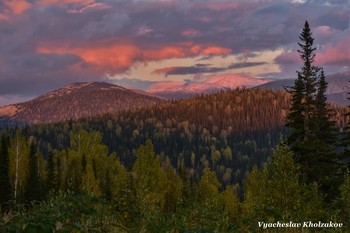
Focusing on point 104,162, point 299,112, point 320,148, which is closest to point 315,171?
point 320,148

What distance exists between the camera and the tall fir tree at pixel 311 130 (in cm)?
3688

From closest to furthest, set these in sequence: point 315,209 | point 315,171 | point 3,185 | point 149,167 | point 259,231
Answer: point 259,231
point 315,209
point 315,171
point 3,185
point 149,167

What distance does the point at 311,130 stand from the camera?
3959 centimetres

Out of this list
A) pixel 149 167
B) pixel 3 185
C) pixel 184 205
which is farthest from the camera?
pixel 149 167

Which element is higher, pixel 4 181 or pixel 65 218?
pixel 65 218

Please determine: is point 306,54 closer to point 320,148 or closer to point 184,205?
point 320,148

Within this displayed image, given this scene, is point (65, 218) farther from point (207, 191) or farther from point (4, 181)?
point (207, 191)

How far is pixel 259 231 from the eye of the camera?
461 inches

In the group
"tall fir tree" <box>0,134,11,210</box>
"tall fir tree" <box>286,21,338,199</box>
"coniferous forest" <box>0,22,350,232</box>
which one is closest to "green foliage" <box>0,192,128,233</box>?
"coniferous forest" <box>0,22,350,232</box>

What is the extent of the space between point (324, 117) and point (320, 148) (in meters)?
4.71

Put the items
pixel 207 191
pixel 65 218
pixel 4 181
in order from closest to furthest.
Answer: pixel 65 218, pixel 4 181, pixel 207 191

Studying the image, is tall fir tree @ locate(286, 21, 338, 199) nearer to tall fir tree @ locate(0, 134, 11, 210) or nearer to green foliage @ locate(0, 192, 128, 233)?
green foliage @ locate(0, 192, 128, 233)

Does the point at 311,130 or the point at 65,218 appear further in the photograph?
the point at 311,130

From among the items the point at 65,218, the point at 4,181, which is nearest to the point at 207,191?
the point at 4,181
